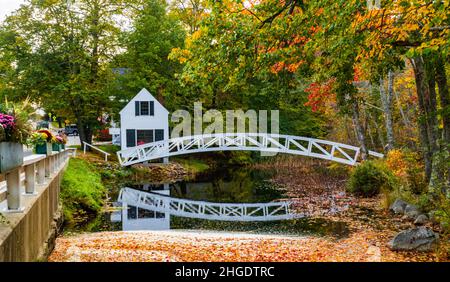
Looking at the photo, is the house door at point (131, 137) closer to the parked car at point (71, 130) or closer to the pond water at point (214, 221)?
the pond water at point (214, 221)

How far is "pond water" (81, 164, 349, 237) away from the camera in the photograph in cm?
1182

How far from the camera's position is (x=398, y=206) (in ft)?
42.4

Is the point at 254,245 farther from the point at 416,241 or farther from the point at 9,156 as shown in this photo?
the point at 9,156

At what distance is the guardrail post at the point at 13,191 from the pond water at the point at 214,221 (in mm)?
6728

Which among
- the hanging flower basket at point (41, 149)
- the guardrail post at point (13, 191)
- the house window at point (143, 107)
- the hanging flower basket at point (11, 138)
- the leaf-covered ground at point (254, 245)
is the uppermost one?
the house window at point (143, 107)

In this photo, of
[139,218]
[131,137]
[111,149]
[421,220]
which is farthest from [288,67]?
[111,149]

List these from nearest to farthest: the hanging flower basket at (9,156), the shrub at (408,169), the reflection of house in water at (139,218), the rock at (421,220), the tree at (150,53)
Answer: the hanging flower basket at (9,156)
the rock at (421,220)
the reflection of house in water at (139,218)
the shrub at (408,169)
the tree at (150,53)

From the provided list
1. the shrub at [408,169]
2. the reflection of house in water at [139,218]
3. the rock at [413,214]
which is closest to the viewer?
the rock at [413,214]

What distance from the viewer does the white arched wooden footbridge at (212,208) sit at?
46.6 feet

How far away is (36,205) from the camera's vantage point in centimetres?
639

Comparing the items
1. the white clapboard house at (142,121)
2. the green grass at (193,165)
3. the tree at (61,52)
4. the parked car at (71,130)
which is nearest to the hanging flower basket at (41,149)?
the tree at (61,52)

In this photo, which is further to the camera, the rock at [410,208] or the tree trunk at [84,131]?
the tree trunk at [84,131]

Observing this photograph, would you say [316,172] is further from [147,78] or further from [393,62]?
[393,62]

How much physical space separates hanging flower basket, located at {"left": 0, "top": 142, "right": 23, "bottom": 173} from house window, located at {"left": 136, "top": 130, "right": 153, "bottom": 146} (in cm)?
2501
